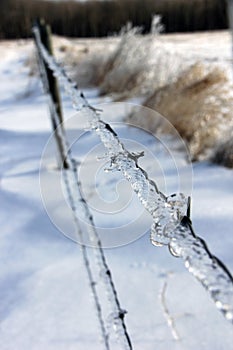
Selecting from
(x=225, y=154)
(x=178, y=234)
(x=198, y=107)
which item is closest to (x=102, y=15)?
(x=198, y=107)

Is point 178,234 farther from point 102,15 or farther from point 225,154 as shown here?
point 102,15

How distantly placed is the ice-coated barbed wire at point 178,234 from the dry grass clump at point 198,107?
1553 millimetres

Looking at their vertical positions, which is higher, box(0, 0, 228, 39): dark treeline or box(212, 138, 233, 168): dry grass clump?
box(0, 0, 228, 39): dark treeline

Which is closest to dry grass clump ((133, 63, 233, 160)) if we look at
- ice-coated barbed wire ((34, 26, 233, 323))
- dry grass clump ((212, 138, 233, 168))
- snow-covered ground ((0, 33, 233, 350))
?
dry grass clump ((212, 138, 233, 168))

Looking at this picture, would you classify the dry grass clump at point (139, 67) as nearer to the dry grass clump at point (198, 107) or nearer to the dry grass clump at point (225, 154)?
the dry grass clump at point (198, 107)

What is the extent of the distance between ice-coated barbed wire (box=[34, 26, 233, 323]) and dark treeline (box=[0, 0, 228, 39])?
16379 millimetres

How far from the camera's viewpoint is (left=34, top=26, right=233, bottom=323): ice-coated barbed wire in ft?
0.97

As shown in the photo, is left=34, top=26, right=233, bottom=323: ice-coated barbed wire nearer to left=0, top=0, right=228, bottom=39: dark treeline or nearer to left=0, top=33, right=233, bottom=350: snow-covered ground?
left=0, top=33, right=233, bottom=350: snow-covered ground

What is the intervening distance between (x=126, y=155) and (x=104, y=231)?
0.75m

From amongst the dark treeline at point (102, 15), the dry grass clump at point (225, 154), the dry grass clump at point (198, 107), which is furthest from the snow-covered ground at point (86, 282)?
the dark treeline at point (102, 15)

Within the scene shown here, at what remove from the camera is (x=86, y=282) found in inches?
43.7

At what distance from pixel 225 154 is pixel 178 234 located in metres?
1.61

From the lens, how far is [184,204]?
1.35ft

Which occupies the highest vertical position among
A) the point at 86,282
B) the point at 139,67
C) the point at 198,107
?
the point at 139,67
